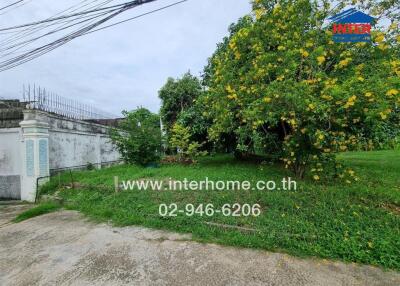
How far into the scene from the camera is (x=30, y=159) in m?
6.04

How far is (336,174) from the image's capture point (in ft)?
16.6

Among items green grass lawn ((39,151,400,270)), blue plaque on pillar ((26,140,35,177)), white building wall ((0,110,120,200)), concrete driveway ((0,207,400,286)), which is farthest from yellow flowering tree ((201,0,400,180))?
blue plaque on pillar ((26,140,35,177))

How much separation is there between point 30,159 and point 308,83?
A: 6794 mm

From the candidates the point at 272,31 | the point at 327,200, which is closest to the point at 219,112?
the point at 272,31

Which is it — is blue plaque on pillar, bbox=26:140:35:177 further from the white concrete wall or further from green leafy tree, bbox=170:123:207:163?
green leafy tree, bbox=170:123:207:163

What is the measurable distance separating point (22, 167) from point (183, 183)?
4.49 meters

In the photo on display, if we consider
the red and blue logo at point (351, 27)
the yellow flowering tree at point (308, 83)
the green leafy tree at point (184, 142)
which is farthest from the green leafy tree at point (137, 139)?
the red and blue logo at point (351, 27)

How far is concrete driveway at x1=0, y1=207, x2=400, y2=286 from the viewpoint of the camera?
2.31m

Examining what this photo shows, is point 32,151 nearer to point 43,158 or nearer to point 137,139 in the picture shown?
point 43,158

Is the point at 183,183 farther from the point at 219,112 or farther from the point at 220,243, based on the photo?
the point at 220,243

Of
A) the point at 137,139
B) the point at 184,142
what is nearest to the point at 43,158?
the point at 137,139

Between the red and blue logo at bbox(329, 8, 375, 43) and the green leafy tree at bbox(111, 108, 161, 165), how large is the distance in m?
5.74

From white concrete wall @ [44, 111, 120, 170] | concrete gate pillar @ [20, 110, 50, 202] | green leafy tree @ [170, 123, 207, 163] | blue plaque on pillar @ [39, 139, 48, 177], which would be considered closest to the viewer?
concrete gate pillar @ [20, 110, 50, 202]

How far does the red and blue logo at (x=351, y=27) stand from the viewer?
4.35 meters
